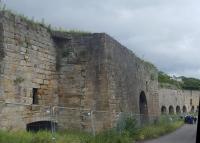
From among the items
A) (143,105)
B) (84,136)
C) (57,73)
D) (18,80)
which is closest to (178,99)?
(143,105)

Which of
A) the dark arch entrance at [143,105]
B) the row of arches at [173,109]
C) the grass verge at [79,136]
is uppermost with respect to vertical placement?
the dark arch entrance at [143,105]

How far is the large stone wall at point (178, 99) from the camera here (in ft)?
149

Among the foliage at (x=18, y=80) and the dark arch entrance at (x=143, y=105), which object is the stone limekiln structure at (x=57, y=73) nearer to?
the foliage at (x=18, y=80)

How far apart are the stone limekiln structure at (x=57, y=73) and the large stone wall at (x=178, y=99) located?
2490cm

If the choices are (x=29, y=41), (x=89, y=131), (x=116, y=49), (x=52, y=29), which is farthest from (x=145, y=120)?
(x=29, y=41)

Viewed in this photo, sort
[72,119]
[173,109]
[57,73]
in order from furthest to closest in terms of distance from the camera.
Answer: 1. [173,109]
2. [57,73]
3. [72,119]

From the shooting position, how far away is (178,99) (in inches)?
2112

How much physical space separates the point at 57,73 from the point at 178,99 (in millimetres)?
38536

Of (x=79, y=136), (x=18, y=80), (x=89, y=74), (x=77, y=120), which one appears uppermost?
(x=89, y=74)

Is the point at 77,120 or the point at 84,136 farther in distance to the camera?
the point at 77,120

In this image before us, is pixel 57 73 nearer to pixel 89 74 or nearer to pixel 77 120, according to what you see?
pixel 89 74

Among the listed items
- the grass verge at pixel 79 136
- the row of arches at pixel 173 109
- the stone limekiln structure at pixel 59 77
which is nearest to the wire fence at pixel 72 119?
the stone limekiln structure at pixel 59 77

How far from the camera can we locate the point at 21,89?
14.4 meters

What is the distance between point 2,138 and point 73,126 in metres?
7.98
